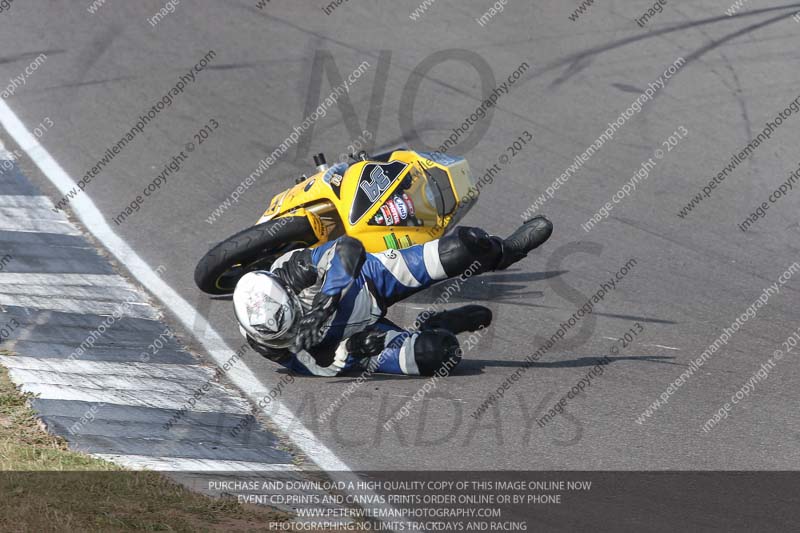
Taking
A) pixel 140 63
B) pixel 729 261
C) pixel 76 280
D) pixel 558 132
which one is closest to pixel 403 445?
pixel 76 280

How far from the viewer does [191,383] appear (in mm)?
7152

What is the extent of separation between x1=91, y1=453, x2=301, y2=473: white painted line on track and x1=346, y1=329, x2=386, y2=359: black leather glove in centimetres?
142

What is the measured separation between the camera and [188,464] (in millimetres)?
5742

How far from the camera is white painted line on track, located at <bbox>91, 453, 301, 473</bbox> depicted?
5625 mm

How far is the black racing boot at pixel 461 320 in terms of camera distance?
24.4 ft

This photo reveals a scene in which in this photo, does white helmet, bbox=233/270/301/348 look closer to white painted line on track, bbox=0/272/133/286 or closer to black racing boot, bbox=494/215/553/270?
black racing boot, bbox=494/215/553/270

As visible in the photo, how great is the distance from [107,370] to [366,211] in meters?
2.14

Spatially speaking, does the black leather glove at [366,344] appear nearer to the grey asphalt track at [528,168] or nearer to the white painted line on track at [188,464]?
the grey asphalt track at [528,168]

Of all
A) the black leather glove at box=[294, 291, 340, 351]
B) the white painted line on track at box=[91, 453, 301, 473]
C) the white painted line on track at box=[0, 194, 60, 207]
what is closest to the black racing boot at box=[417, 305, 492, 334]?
the black leather glove at box=[294, 291, 340, 351]

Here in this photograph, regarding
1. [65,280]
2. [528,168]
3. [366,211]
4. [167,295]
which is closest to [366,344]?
[366,211]

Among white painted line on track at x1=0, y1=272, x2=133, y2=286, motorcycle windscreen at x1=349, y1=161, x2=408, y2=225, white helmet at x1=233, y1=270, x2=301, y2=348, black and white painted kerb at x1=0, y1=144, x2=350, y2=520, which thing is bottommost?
white painted line on track at x1=0, y1=272, x2=133, y2=286

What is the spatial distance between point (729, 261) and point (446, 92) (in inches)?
200

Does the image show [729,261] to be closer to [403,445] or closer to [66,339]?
[403,445]

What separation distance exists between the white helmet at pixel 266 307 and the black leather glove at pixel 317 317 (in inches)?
2.6
